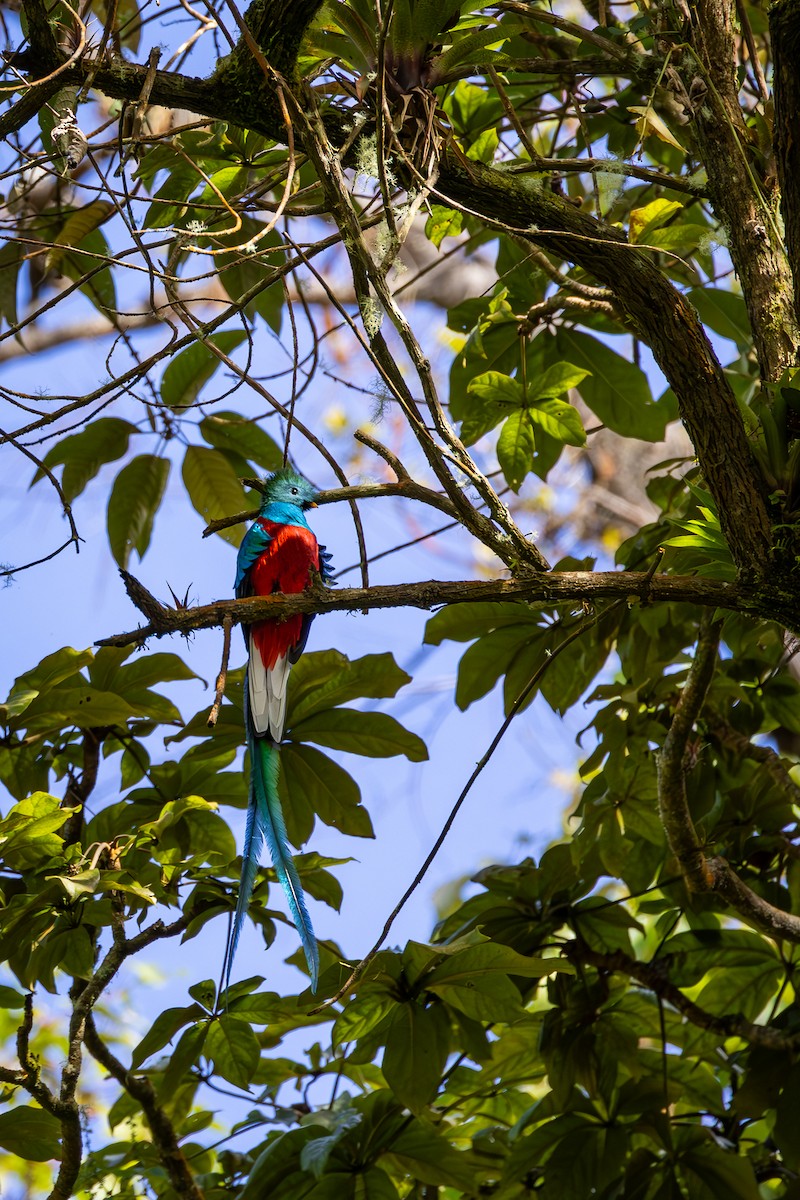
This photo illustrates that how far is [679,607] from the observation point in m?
2.13

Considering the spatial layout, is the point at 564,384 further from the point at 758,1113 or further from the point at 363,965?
the point at 758,1113

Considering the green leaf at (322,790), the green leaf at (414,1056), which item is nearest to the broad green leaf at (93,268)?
the green leaf at (322,790)

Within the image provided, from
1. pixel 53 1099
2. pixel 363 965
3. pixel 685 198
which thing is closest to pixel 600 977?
pixel 363 965

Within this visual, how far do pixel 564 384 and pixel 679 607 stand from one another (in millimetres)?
495

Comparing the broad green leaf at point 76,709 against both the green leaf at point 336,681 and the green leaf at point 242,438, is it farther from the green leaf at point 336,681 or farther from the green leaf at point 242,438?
the green leaf at point 242,438

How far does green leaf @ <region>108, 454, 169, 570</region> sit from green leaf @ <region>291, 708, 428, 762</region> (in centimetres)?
64

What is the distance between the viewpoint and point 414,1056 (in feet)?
5.60

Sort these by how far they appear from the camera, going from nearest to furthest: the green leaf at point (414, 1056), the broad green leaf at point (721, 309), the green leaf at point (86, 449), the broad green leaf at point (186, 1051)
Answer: the green leaf at point (414, 1056), the broad green leaf at point (186, 1051), the broad green leaf at point (721, 309), the green leaf at point (86, 449)

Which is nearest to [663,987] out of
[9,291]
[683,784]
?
[683,784]

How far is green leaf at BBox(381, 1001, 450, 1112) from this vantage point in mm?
1693

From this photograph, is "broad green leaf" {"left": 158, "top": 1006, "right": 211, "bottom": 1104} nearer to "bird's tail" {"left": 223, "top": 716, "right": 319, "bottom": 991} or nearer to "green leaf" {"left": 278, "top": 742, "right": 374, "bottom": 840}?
"bird's tail" {"left": 223, "top": 716, "right": 319, "bottom": 991}

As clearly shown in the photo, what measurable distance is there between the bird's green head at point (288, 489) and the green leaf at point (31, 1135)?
48.2 inches

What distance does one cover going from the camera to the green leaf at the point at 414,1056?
66.7 inches

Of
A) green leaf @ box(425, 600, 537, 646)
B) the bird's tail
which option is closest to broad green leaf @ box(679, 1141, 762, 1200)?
the bird's tail
